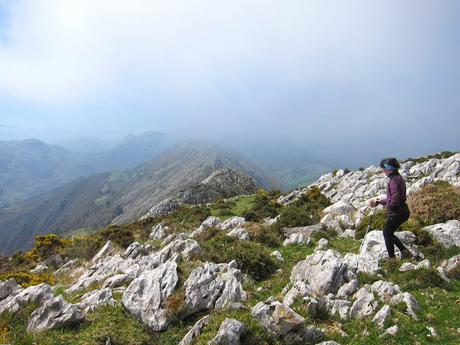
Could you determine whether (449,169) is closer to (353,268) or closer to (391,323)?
(353,268)

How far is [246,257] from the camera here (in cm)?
1460

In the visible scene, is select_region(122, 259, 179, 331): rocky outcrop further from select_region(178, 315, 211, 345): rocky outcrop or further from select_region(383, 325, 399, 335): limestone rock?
select_region(383, 325, 399, 335): limestone rock

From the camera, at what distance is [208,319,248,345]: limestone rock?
8.54m

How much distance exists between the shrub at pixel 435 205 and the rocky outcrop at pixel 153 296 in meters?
13.8

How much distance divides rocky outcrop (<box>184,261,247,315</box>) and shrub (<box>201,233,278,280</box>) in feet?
6.89

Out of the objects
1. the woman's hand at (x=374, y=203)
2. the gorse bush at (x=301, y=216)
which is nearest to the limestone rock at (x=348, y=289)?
the woman's hand at (x=374, y=203)

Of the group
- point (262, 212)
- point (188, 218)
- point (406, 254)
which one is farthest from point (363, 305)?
point (188, 218)

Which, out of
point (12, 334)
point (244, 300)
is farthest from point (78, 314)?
point (244, 300)

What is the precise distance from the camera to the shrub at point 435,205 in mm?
18984

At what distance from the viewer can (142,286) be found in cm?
1149

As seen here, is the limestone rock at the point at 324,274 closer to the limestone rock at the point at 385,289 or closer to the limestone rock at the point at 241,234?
the limestone rock at the point at 385,289

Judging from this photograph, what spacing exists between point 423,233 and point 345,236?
5.02 m

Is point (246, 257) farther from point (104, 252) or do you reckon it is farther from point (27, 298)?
point (104, 252)

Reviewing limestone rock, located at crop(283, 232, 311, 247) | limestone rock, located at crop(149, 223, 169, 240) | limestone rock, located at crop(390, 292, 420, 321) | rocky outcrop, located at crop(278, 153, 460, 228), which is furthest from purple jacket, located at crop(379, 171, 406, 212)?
limestone rock, located at crop(149, 223, 169, 240)
